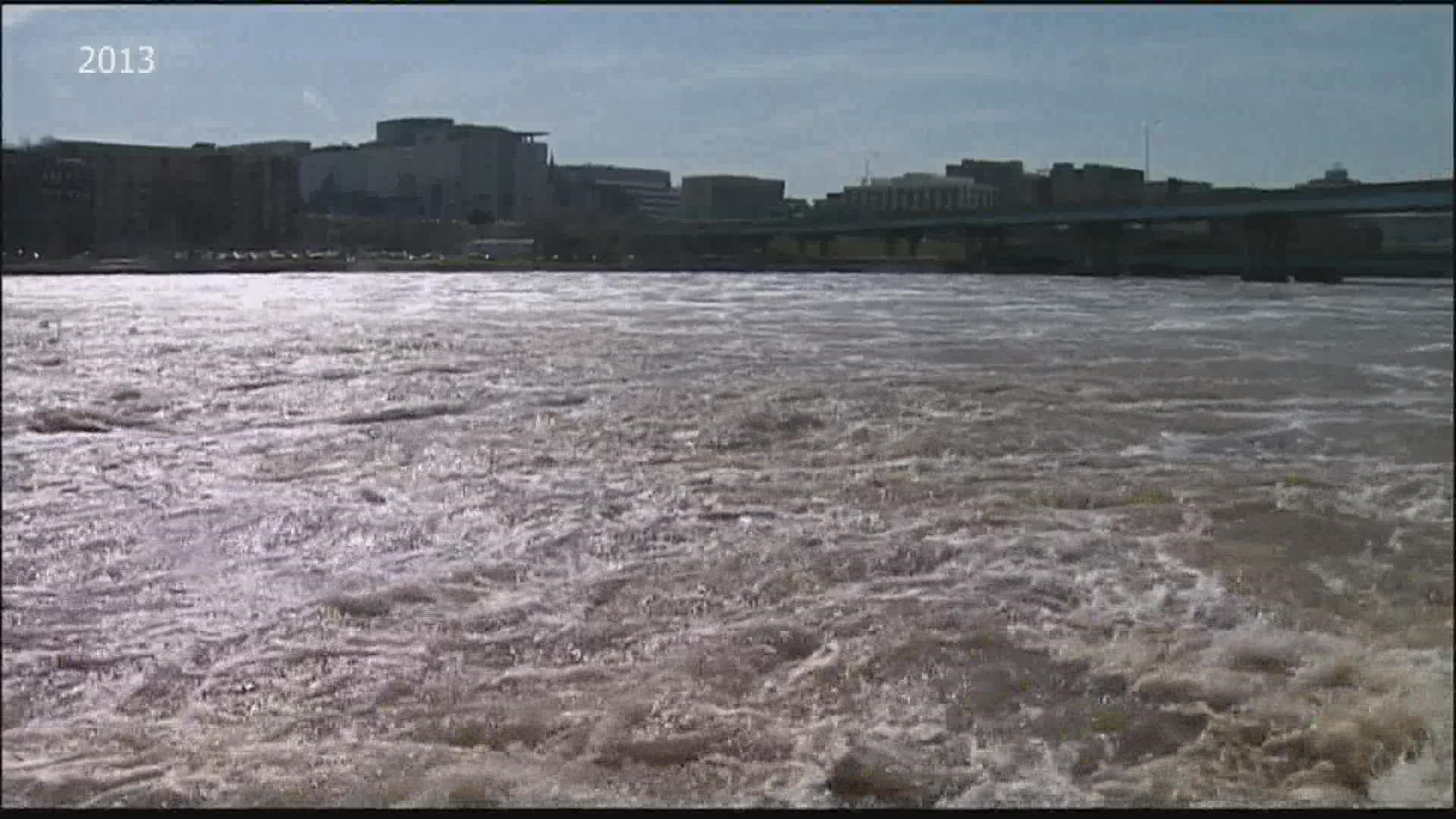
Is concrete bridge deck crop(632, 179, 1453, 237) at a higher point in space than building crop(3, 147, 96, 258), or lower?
higher

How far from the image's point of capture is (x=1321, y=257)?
376 inches

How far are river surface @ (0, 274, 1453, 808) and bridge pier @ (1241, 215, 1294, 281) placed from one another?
4641 mm

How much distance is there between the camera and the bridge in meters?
7.52

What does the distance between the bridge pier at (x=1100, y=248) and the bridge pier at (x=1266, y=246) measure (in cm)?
229

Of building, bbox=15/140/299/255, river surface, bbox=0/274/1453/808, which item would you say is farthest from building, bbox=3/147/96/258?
river surface, bbox=0/274/1453/808

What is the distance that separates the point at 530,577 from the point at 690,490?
84cm

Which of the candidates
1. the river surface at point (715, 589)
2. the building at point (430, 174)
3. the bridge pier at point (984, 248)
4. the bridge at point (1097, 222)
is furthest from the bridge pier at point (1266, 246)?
the building at point (430, 174)

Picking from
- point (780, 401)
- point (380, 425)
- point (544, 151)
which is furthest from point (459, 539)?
point (544, 151)

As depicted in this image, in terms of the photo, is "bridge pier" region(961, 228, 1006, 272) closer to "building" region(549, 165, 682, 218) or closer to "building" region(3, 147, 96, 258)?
"building" region(549, 165, 682, 218)

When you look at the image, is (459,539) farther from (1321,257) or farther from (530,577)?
(1321,257)

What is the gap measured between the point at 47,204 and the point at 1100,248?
12.4 m

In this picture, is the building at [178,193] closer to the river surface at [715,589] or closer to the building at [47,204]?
the building at [47,204]

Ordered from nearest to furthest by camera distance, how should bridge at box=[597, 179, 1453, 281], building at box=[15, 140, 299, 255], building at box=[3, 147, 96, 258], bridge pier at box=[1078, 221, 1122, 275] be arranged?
building at box=[3, 147, 96, 258], building at box=[15, 140, 299, 255], bridge at box=[597, 179, 1453, 281], bridge pier at box=[1078, 221, 1122, 275]

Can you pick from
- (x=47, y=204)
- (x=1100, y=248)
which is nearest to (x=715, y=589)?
(x=47, y=204)
